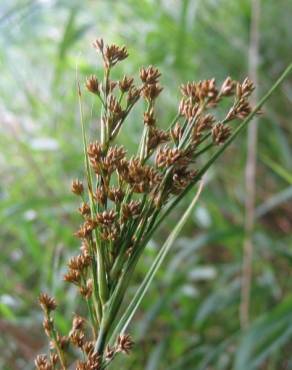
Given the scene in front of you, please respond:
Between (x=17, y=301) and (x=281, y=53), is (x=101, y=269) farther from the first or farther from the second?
(x=281, y=53)

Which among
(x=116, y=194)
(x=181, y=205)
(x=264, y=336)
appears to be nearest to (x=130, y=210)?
(x=116, y=194)

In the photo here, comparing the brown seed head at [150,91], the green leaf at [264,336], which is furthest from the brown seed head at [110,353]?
the green leaf at [264,336]

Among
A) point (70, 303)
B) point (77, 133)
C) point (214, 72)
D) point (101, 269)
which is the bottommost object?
point (101, 269)

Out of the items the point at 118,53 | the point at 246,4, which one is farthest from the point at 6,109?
the point at 118,53

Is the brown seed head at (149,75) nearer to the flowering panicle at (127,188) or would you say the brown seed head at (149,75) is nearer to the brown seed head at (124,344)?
the flowering panicle at (127,188)

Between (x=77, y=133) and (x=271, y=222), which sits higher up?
(x=77, y=133)

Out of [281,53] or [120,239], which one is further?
[281,53]

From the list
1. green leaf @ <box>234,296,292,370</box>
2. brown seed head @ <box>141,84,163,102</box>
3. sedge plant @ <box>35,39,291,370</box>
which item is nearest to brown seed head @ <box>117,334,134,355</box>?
sedge plant @ <box>35,39,291,370</box>
